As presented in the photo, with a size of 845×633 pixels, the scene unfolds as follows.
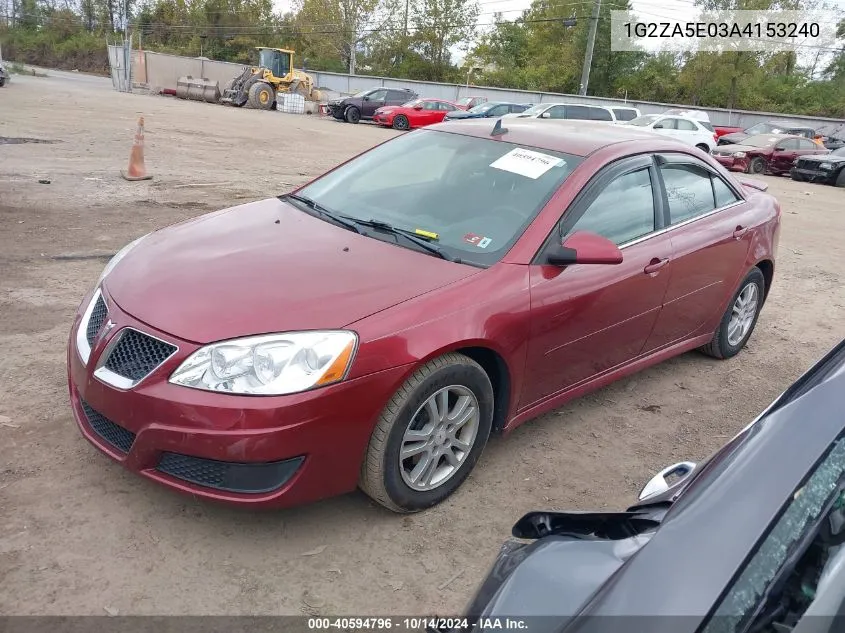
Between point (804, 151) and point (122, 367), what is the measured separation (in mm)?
23283

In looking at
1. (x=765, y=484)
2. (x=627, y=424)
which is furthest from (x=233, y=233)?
(x=765, y=484)

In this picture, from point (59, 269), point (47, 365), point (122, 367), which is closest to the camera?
point (122, 367)

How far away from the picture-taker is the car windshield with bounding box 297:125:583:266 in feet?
11.0

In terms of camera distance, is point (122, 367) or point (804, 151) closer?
point (122, 367)

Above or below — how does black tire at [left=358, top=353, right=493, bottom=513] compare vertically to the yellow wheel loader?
below

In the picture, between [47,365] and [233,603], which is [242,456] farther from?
[47,365]

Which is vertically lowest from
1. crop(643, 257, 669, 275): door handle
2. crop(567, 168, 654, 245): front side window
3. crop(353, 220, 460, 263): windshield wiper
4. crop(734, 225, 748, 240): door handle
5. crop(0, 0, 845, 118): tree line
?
crop(643, 257, 669, 275): door handle

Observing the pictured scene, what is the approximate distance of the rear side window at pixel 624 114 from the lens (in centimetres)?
2394

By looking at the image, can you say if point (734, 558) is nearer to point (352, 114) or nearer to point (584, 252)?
point (584, 252)

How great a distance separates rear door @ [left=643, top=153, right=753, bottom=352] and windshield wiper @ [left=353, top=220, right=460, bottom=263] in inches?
60.1

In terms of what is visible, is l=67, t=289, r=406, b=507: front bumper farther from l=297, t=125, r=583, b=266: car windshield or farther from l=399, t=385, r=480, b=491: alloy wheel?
l=297, t=125, r=583, b=266: car windshield

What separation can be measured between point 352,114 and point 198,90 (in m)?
9.30

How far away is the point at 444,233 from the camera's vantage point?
11.1 ft

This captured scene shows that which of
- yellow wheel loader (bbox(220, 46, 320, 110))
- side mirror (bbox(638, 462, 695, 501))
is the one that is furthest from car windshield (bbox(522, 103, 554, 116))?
side mirror (bbox(638, 462, 695, 501))
